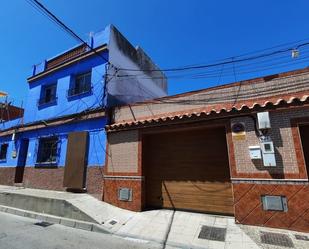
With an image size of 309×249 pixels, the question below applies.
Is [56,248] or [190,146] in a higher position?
[190,146]

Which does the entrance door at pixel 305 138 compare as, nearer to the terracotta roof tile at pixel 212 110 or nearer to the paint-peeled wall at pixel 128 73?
the terracotta roof tile at pixel 212 110

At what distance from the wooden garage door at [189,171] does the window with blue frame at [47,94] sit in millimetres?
7869

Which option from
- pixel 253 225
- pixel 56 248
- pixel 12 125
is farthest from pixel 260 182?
pixel 12 125

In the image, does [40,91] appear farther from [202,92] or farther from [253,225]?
[253,225]

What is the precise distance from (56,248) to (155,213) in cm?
359

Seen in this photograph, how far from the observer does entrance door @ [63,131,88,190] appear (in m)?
10.4

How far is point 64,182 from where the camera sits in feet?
35.8

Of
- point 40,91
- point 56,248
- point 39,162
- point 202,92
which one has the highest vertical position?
point 40,91

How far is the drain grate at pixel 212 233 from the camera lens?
591 centimetres

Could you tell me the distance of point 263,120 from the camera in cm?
665

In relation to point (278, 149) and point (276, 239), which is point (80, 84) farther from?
point (276, 239)

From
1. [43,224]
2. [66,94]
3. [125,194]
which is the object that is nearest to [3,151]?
[66,94]

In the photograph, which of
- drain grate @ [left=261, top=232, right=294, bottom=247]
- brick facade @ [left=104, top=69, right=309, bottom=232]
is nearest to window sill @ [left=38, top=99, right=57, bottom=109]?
brick facade @ [left=104, top=69, right=309, bottom=232]

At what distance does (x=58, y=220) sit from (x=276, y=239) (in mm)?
6930
